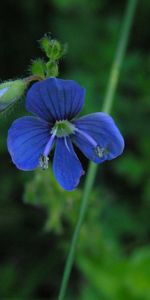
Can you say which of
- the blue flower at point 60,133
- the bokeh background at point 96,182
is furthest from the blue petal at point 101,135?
the bokeh background at point 96,182

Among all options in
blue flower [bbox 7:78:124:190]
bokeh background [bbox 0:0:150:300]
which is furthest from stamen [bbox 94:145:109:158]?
bokeh background [bbox 0:0:150:300]

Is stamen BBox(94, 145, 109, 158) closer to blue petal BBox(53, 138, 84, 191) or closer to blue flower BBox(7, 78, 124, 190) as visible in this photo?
blue flower BBox(7, 78, 124, 190)

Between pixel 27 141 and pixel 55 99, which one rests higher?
pixel 55 99

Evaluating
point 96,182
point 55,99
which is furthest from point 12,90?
point 96,182

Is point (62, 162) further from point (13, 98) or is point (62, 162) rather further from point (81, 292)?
point (81, 292)

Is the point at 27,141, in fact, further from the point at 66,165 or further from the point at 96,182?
the point at 96,182

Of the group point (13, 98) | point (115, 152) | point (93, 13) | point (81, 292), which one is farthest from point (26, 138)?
point (93, 13)

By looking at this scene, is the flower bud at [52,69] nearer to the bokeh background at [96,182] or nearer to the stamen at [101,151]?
the stamen at [101,151]
